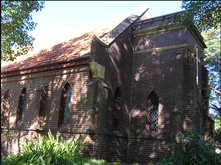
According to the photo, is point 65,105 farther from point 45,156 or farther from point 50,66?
point 45,156

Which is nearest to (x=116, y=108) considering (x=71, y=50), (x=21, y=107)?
(x=71, y=50)

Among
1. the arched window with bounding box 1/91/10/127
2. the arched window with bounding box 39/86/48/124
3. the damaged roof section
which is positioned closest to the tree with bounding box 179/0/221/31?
the damaged roof section

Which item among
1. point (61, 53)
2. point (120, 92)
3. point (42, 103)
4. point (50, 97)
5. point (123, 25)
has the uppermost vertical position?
point (123, 25)

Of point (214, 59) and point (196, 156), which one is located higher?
point (214, 59)

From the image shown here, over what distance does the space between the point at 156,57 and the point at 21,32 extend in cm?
703

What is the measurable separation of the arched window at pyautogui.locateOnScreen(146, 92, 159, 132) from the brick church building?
0.05 m

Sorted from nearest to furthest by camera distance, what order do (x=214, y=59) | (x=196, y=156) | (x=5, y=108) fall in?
(x=196, y=156), (x=5, y=108), (x=214, y=59)

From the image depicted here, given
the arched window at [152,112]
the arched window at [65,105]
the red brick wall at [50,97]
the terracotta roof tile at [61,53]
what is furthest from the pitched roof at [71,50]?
the arched window at [152,112]

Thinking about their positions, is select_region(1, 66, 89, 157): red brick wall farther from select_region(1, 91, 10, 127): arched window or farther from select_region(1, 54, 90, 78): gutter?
select_region(1, 91, 10, 127): arched window

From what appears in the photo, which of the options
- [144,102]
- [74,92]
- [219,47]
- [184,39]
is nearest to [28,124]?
[74,92]

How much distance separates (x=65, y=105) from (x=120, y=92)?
2894mm

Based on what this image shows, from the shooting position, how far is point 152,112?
43.4 feet

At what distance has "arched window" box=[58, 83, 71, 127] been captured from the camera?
1275 centimetres

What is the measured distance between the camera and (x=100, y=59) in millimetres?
12031
